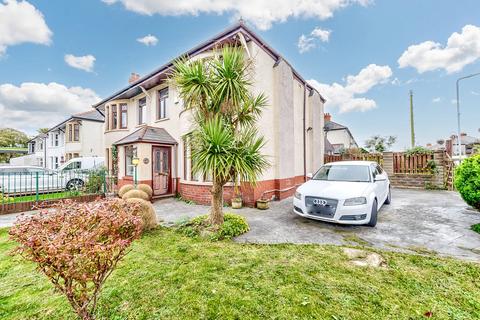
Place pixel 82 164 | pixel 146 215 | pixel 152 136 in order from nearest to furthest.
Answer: pixel 146 215
pixel 152 136
pixel 82 164

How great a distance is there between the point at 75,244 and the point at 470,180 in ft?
29.1

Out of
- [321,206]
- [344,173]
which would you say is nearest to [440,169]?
[344,173]

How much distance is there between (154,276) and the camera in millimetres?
3572

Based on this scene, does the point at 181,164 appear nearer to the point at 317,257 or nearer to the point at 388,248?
the point at 317,257

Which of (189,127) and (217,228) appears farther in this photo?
(189,127)

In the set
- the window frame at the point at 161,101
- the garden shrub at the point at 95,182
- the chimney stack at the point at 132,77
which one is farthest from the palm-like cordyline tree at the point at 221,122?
the chimney stack at the point at 132,77

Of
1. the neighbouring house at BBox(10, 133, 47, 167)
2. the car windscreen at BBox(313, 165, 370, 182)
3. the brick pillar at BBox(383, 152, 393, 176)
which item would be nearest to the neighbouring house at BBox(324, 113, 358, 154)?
the brick pillar at BBox(383, 152, 393, 176)

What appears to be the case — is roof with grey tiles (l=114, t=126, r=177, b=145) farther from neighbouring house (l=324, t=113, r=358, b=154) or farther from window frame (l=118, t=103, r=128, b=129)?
neighbouring house (l=324, t=113, r=358, b=154)

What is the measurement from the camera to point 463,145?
1177 inches

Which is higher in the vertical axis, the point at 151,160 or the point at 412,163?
the point at 151,160

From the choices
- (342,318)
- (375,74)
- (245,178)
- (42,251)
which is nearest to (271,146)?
(245,178)

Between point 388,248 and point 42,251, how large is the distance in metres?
5.98

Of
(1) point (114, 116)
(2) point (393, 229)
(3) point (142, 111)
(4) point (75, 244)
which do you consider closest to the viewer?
(4) point (75, 244)

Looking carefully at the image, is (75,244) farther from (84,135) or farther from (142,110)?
(84,135)
